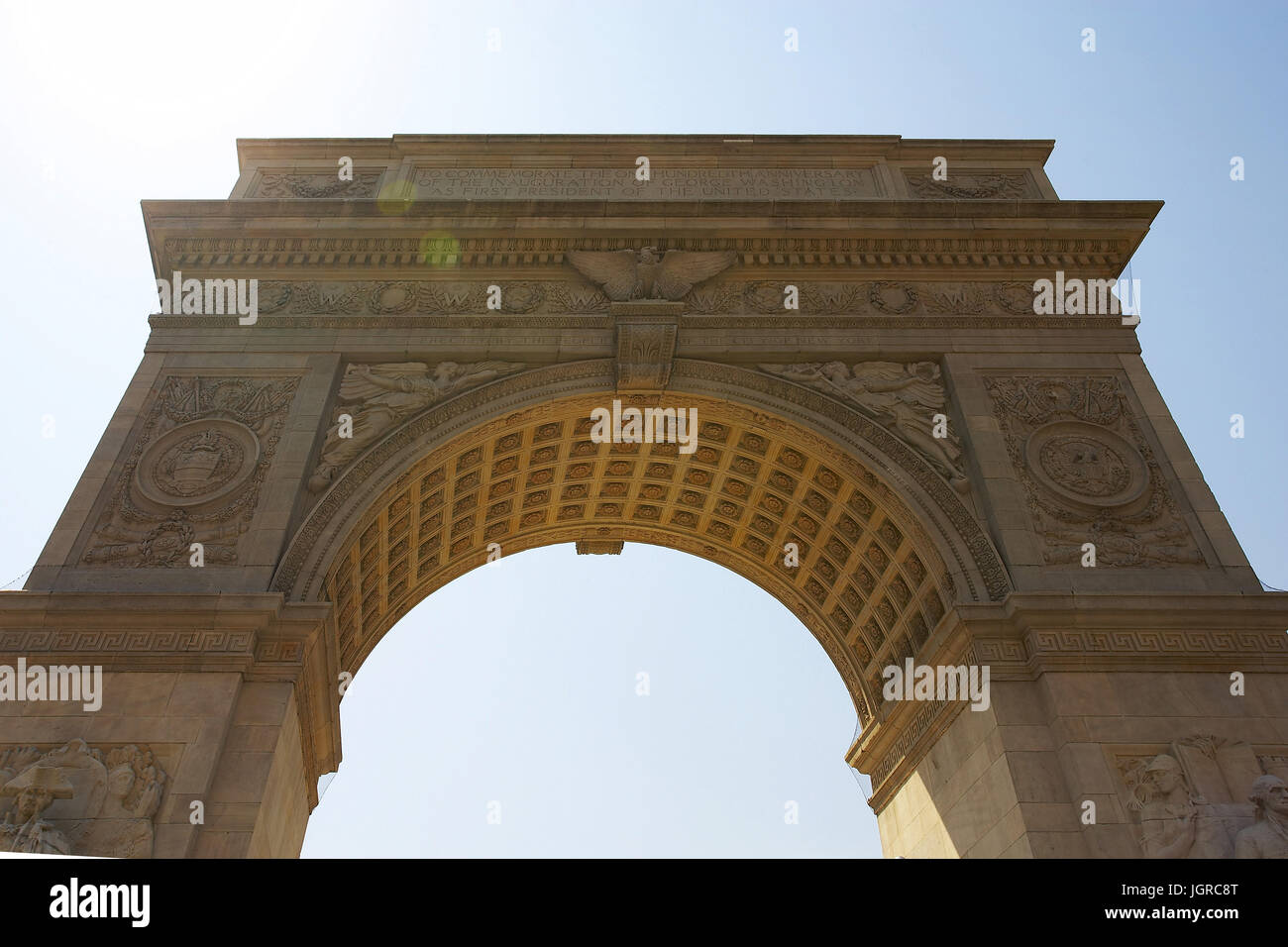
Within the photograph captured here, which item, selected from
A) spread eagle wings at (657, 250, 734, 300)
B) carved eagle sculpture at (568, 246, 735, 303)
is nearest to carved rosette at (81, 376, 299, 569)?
carved eagle sculpture at (568, 246, 735, 303)

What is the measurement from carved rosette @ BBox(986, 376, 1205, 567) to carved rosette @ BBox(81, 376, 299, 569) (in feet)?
40.8

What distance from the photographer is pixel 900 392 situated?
1606cm

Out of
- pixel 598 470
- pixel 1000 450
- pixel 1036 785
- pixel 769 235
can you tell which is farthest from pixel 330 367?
pixel 1036 785

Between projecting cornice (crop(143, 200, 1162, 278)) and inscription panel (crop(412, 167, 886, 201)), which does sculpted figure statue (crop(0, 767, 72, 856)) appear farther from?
inscription panel (crop(412, 167, 886, 201))

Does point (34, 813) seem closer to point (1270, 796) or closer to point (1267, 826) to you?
point (1267, 826)

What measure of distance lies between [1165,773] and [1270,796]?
109 cm

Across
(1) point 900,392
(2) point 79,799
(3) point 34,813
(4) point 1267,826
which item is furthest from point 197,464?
(4) point 1267,826

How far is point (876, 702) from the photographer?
17125 mm

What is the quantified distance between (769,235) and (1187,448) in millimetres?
8307

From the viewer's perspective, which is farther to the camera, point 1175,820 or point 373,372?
point 373,372

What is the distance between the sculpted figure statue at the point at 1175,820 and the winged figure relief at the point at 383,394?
11.5m

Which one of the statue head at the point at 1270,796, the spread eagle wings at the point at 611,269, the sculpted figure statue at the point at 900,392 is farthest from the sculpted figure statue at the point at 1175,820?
the spread eagle wings at the point at 611,269

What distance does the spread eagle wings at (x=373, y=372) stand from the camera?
15.8 metres
